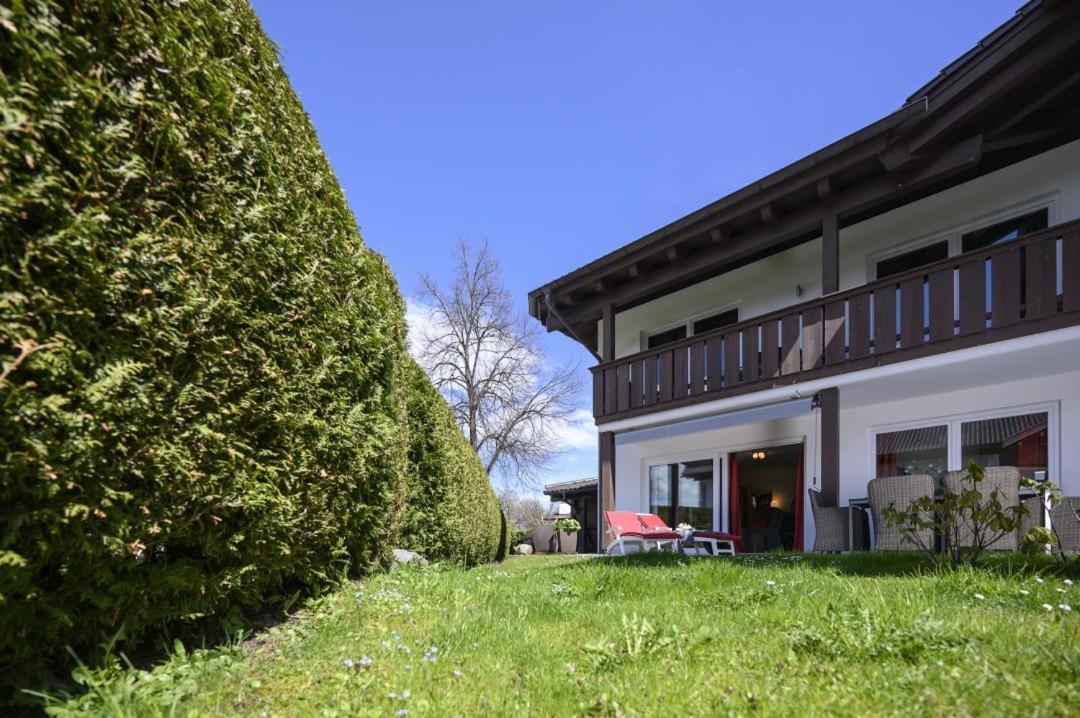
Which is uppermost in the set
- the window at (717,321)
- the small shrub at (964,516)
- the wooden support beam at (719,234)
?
the wooden support beam at (719,234)

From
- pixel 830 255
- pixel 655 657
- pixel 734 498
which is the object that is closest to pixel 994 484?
pixel 830 255

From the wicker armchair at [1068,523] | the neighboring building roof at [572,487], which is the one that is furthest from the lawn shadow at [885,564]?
the neighboring building roof at [572,487]

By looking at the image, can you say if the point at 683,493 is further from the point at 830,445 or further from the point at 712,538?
the point at 830,445

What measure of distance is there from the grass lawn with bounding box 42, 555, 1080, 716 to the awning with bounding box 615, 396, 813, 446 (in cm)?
555

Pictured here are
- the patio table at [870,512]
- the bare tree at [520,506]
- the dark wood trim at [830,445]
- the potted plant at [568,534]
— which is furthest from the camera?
the bare tree at [520,506]

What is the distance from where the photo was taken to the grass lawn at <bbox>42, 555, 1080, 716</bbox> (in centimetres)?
224

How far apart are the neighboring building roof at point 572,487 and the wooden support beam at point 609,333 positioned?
944cm

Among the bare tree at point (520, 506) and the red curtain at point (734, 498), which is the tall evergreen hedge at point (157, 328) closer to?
the red curtain at point (734, 498)

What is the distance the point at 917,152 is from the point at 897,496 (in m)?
4.27

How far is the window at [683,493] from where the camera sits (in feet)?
42.9

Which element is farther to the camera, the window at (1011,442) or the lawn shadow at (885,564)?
the window at (1011,442)

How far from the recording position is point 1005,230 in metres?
8.86

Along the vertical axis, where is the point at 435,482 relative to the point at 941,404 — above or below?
below

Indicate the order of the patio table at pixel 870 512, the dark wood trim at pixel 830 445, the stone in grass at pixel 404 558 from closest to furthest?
the stone in grass at pixel 404 558 < the patio table at pixel 870 512 < the dark wood trim at pixel 830 445
